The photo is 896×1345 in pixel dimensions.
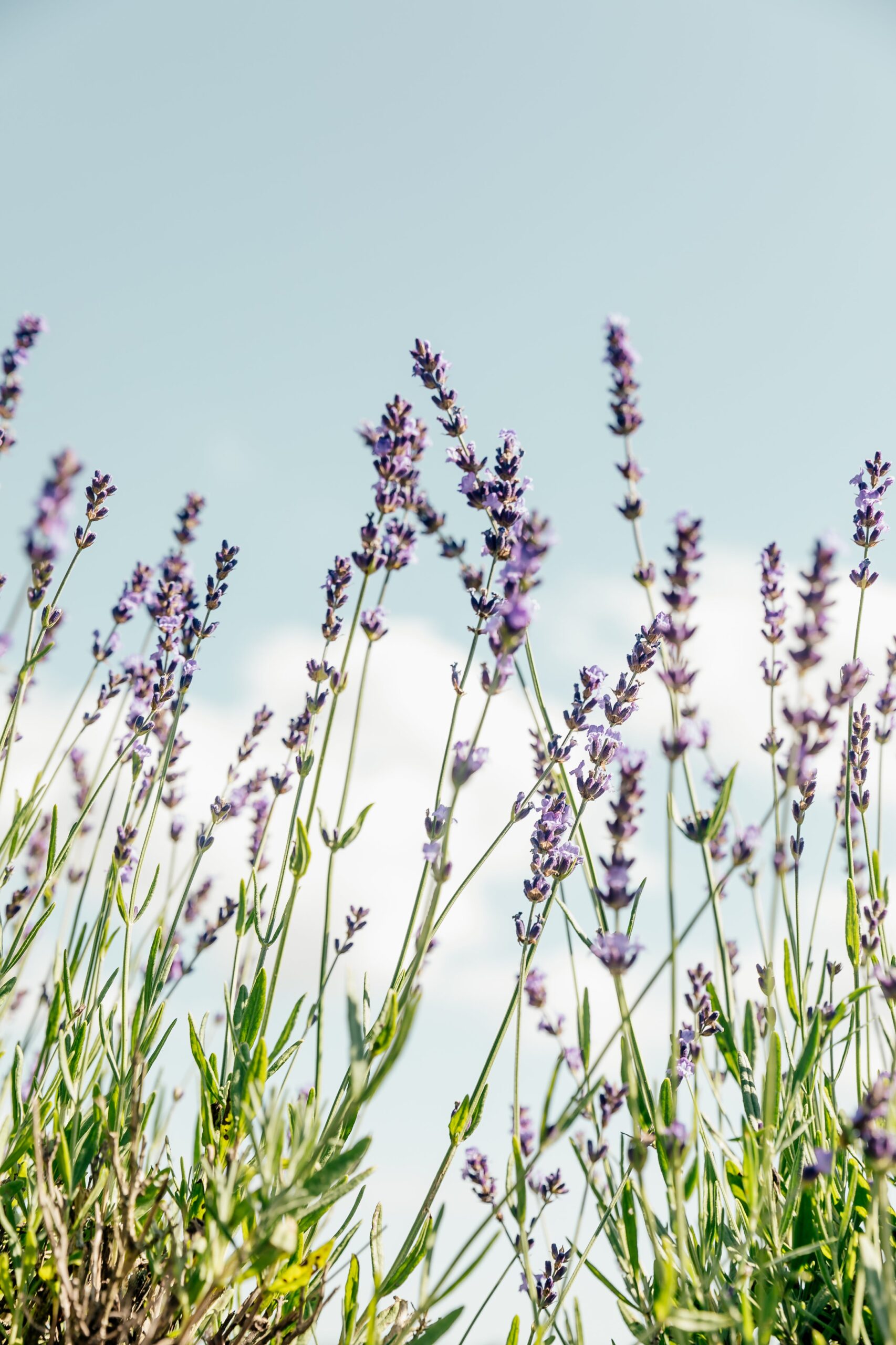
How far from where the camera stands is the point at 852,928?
2.09 m

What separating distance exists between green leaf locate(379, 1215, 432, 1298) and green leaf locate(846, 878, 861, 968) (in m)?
1.10

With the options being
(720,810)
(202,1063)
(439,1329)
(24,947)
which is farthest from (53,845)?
(720,810)

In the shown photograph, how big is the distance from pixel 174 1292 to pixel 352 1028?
21.1 inches

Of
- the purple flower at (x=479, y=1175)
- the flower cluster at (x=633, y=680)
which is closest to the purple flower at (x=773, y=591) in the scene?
the flower cluster at (x=633, y=680)

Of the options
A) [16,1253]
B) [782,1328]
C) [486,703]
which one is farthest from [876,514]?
→ [16,1253]

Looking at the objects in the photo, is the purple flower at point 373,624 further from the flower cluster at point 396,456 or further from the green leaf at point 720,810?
the green leaf at point 720,810

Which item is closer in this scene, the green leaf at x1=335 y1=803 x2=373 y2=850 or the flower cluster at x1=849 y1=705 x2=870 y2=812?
the green leaf at x1=335 y1=803 x2=373 y2=850

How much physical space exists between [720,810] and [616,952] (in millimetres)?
300

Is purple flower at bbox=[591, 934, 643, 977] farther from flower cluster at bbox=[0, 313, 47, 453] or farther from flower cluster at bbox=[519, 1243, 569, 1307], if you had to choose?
flower cluster at bbox=[0, 313, 47, 453]

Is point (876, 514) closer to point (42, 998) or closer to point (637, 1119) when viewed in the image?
point (637, 1119)

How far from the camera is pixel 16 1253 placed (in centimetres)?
180

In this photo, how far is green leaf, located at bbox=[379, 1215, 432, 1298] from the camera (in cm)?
177

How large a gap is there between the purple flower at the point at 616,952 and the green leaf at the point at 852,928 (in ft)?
2.62

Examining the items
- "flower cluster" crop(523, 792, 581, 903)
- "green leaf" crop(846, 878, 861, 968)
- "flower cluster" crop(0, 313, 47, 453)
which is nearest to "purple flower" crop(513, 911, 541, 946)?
"flower cluster" crop(523, 792, 581, 903)
